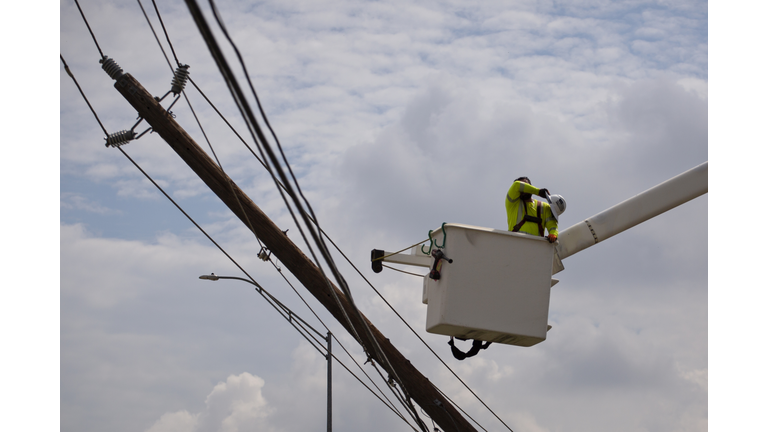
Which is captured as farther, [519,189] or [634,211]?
[634,211]

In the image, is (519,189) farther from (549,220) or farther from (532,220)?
(549,220)

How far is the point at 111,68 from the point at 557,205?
503 centimetres

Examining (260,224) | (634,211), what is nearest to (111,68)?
(260,224)

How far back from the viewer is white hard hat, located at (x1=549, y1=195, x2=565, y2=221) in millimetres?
7457

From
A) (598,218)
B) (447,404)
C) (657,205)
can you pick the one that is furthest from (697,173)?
(447,404)

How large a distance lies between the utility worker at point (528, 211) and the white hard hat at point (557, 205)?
0.07 m

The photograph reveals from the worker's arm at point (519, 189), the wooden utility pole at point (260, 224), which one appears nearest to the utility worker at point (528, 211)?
the worker's arm at point (519, 189)

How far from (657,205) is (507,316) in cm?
247

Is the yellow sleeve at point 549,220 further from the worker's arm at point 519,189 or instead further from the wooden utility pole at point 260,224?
the wooden utility pole at point 260,224

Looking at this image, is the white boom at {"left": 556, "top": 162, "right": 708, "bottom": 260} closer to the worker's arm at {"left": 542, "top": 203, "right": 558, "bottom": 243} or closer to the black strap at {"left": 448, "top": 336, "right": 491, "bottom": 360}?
the worker's arm at {"left": 542, "top": 203, "right": 558, "bottom": 243}

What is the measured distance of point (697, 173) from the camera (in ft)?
25.2

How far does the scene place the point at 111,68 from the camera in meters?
6.92

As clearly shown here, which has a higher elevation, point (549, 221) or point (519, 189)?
point (519, 189)

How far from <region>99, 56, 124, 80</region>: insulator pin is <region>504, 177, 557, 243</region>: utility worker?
448cm
